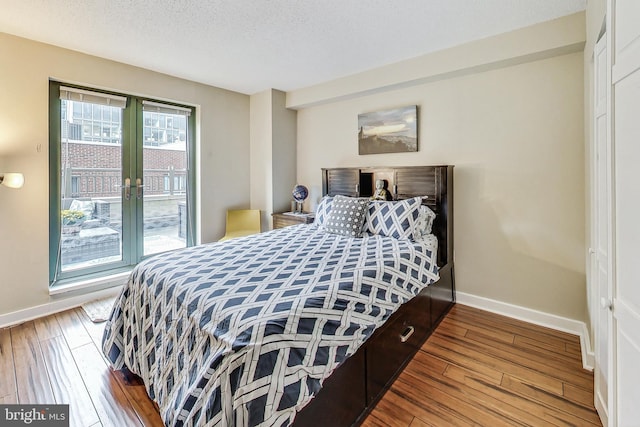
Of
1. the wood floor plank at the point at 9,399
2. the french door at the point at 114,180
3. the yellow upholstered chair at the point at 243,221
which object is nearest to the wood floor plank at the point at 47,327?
the french door at the point at 114,180

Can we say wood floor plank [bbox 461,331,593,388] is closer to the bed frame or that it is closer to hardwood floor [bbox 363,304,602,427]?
hardwood floor [bbox 363,304,602,427]

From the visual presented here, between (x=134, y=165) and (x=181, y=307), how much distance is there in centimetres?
264

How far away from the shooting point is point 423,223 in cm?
270

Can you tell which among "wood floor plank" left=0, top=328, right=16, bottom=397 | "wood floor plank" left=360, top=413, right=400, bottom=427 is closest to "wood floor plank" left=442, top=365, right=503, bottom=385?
"wood floor plank" left=360, top=413, right=400, bottom=427

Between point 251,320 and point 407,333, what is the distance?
1.29m

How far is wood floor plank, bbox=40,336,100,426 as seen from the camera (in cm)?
160

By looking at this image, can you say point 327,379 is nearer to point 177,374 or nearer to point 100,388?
point 177,374

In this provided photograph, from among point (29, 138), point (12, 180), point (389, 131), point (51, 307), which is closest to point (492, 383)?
point (389, 131)

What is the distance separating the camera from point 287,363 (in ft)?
3.84

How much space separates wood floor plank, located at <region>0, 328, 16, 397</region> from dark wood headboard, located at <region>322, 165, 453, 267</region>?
312 centimetres

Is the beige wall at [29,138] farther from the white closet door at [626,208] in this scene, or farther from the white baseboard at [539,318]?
the white baseboard at [539,318]

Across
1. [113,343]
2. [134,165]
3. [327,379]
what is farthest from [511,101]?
[134,165]

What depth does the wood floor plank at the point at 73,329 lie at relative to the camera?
234 cm

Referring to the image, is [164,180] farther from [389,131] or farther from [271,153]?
[389,131]
